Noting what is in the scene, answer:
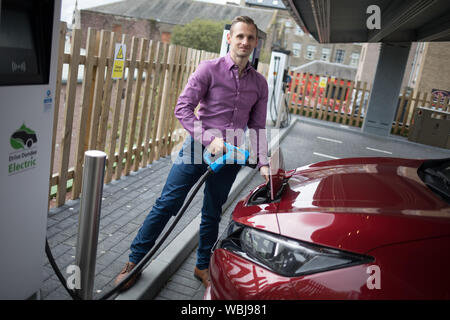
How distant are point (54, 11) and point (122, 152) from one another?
10.5 ft

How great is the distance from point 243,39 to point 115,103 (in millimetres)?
2660

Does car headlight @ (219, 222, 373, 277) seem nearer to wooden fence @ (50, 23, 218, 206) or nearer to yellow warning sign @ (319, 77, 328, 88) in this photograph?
wooden fence @ (50, 23, 218, 206)

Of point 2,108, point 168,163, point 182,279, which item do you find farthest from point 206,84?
point 168,163

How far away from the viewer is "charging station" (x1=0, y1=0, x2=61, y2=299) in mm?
1898

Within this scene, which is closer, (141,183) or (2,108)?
(2,108)

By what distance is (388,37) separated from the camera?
11969mm

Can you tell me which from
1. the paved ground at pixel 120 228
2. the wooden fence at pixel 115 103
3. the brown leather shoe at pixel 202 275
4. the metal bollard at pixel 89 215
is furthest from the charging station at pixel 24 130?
the wooden fence at pixel 115 103

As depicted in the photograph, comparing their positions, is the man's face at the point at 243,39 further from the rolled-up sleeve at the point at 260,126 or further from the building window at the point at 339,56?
the building window at the point at 339,56

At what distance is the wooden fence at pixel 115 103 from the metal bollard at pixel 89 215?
1.87 metres

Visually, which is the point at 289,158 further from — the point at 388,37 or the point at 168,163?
the point at 388,37

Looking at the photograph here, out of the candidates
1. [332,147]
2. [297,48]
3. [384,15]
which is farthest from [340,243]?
[297,48]

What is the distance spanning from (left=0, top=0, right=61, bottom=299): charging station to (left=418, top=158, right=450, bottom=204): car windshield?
2.24 m

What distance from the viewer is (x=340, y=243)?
5.51 ft

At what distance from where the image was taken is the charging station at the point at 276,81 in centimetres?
1047
